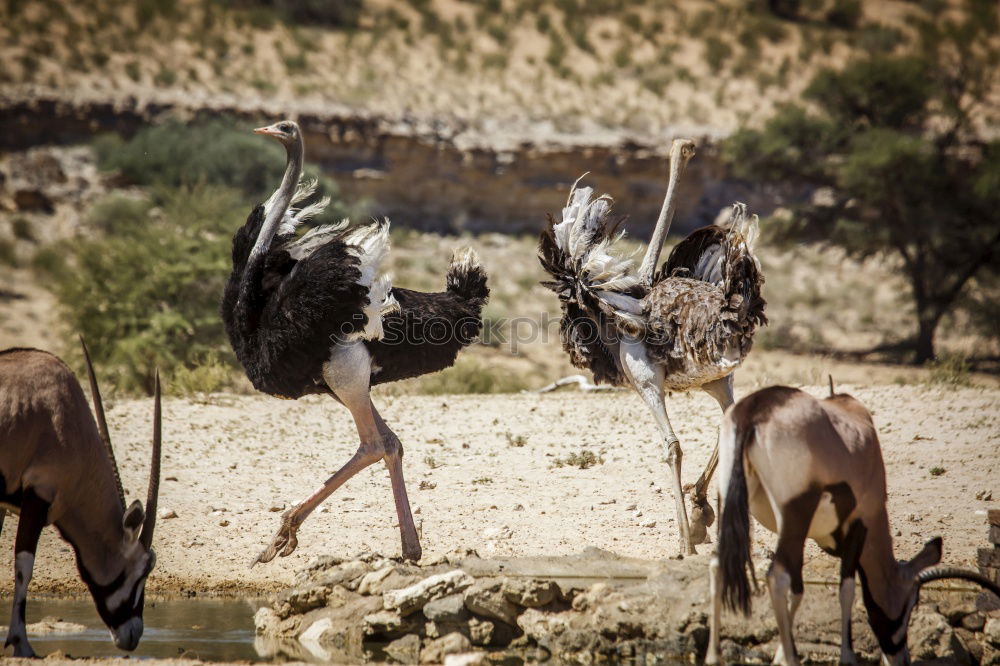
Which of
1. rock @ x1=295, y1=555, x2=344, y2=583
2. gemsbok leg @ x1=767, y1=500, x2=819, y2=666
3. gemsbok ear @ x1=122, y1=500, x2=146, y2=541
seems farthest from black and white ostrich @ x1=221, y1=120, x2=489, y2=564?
gemsbok leg @ x1=767, y1=500, x2=819, y2=666

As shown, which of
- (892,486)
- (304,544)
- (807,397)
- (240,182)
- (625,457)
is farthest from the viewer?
(240,182)


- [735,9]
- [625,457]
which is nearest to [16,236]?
[625,457]

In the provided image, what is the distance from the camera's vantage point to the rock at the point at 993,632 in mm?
6062

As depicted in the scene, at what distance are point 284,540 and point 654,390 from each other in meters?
2.73

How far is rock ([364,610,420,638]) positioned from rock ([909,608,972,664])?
280cm

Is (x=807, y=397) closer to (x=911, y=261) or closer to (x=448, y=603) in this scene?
(x=448, y=603)

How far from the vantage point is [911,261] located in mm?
22641

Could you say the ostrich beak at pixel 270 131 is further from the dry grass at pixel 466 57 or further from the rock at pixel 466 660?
the dry grass at pixel 466 57

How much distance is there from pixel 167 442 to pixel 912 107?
1952cm

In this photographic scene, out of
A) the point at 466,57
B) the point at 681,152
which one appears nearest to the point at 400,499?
the point at 681,152

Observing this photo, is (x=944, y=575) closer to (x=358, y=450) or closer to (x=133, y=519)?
(x=358, y=450)

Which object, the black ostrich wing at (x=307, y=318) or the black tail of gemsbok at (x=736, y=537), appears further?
the black ostrich wing at (x=307, y=318)

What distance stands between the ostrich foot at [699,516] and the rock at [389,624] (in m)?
2.19

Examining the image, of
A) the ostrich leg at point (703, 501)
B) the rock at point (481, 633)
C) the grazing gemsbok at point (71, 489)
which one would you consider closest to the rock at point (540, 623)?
the rock at point (481, 633)
